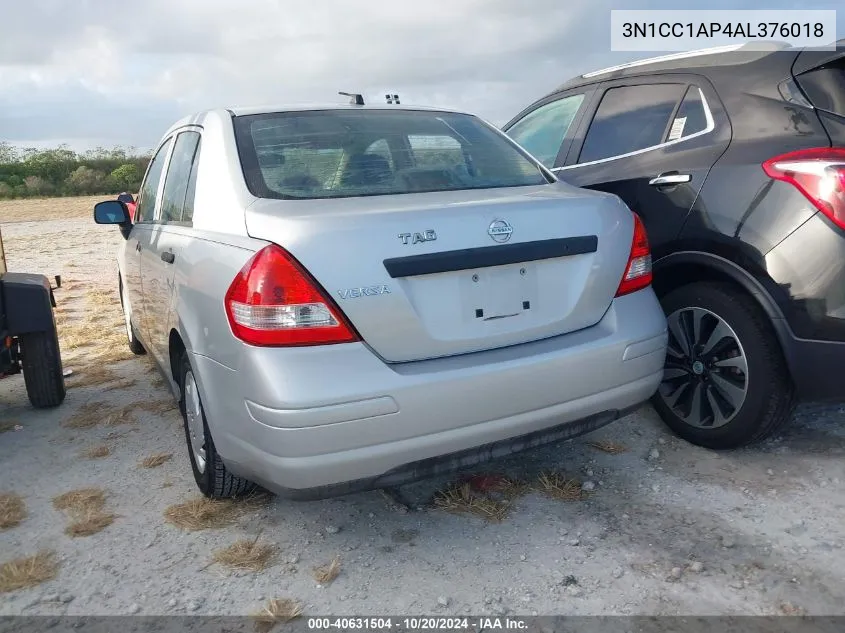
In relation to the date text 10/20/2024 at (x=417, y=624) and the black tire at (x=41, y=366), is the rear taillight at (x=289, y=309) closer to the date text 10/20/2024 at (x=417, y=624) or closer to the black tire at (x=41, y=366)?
the date text 10/20/2024 at (x=417, y=624)

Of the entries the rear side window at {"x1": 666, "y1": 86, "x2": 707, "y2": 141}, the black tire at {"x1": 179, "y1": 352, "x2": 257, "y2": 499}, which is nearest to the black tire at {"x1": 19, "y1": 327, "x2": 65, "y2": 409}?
the black tire at {"x1": 179, "y1": 352, "x2": 257, "y2": 499}

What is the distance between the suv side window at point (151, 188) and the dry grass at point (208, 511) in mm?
1771

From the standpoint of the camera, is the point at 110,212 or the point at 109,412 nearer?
the point at 110,212

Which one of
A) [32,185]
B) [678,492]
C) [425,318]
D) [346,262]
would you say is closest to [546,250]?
[425,318]

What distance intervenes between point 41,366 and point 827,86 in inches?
178

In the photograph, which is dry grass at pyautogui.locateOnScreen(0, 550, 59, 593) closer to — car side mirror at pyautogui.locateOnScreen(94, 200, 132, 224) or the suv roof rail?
car side mirror at pyautogui.locateOnScreen(94, 200, 132, 224)

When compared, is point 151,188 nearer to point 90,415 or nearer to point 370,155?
point 90,415

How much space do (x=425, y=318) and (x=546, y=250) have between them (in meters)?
0.52

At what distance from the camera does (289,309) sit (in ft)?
7.39

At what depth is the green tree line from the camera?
3928 cm

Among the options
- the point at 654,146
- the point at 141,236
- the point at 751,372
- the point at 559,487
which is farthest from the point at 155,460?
the point at 654,146

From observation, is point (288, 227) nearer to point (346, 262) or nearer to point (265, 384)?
point (346, 262)

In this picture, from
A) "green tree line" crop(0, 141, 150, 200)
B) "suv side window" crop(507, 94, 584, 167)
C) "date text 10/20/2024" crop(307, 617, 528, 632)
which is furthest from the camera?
"green tree line" crop(0, 141, 150, 200)

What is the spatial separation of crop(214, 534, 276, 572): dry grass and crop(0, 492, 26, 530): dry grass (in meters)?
1.03
